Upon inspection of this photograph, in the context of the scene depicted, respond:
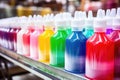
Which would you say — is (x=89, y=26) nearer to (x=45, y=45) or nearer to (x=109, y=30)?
(x=109, y=30)

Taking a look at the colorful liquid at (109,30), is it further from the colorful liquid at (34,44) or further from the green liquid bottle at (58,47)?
the colorful liquid at (34,44)

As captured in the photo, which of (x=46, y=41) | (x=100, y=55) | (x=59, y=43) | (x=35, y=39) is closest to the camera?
(x=100, y=55)

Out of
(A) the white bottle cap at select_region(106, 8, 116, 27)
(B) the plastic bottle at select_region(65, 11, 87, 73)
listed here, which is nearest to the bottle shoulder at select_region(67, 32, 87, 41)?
(B) the plastic bottle at select_region(65, 11, 87, 73)

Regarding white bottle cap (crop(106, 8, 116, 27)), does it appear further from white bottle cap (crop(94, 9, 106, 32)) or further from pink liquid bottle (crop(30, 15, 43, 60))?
pink liquid bottle (crop(30, 15, 43, 60))

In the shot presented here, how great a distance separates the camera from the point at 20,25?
141cm

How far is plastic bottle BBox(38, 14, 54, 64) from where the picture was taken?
0.99 metres

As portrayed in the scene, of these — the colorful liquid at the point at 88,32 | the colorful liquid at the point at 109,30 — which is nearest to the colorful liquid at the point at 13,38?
the colorful liquid at the point at 88,32

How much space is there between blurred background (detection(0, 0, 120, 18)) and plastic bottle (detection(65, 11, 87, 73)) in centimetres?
110

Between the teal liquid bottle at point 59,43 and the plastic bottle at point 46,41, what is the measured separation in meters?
0.08

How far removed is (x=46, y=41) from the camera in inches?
38.9

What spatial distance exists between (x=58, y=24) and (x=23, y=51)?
0.44 metres

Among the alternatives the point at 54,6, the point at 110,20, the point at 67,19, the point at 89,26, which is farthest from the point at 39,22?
the point at 54,6

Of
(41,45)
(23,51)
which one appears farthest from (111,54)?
(23,51)

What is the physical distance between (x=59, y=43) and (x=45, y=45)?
141mm
